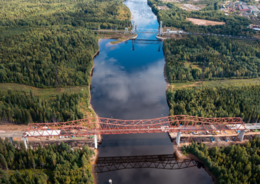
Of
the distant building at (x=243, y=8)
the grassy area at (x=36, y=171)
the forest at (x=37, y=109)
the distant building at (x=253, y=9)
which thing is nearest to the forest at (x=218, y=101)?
the forest at (x=37, y=109)

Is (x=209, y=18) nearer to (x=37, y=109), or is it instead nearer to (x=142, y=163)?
(x=142, y=163)

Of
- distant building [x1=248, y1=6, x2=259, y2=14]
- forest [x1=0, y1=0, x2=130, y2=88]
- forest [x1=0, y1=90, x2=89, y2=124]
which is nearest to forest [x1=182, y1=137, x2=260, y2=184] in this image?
forest [x1=0, y1=90, x2=89, y2=124]

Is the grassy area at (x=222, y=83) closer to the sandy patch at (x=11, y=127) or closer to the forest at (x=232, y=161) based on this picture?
the forest at (x=232, y=161)

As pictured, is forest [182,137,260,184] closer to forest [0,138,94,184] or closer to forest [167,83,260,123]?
forest [167,83,260,123]

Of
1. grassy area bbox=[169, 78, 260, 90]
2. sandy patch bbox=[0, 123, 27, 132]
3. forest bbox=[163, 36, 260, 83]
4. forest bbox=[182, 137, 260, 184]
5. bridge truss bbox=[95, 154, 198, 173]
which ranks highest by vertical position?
forest bbox=[163, 36, 260, 83]

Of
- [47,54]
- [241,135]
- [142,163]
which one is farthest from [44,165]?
[47,54]

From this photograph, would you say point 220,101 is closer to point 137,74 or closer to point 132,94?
point 132,94
